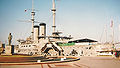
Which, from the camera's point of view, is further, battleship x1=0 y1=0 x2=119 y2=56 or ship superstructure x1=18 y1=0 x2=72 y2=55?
ship superstructure x1=18 y1=0 x2=72 y2=55

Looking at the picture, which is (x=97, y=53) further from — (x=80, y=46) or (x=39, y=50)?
(x=39, y=50)

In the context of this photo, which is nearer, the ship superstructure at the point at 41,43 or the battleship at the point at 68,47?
the battleship at the point at 68,47

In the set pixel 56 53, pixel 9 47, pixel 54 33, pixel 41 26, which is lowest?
pixel 56 53

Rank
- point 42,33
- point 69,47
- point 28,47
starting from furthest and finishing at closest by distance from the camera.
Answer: point 42,33 < point 28,47 < point 69,47

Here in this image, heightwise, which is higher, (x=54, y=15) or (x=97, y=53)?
(x=54, y=15)

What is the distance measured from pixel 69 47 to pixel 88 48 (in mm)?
8954

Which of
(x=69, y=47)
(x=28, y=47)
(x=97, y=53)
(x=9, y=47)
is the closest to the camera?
(x=9, y=47)

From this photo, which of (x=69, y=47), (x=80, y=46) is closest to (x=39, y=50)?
(x=69, y=47)

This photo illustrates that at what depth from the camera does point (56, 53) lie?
57.6 m

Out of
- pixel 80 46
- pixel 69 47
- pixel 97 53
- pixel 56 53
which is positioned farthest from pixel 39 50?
pixel 97 53

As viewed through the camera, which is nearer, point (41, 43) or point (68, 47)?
point (68, 47)

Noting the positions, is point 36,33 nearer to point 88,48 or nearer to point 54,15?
point 54,15

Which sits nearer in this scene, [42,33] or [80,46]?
[80,46]

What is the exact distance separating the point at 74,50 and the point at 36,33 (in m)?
44.5
